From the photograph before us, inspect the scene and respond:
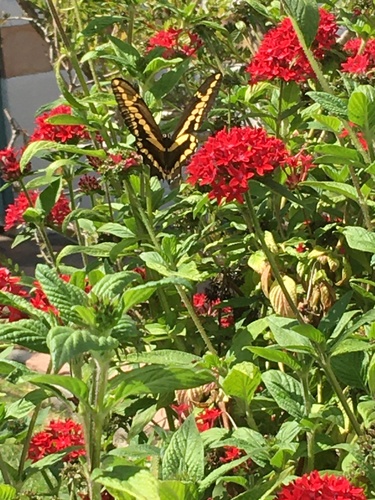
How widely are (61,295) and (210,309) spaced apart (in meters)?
0.92

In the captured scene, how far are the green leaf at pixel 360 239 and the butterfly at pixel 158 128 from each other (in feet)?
2.15

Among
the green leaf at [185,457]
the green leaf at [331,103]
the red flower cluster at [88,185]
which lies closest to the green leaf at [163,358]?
the green leaf at [185,457]

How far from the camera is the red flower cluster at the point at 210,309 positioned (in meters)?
1.84

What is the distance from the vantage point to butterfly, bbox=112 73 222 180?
1.82 metres

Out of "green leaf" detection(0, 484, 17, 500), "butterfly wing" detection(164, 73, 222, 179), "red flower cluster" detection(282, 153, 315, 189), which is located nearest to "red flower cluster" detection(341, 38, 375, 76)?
"red flower cluster" detection(282, 153, 315, 189)

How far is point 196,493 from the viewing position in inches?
37.3

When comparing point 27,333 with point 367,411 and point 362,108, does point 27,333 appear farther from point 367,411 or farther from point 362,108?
point 362,108

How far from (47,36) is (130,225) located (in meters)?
2.22

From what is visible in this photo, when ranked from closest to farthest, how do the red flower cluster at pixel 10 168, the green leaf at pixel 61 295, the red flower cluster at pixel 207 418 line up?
the green leaf at pixel 61 295
the red flower cluster at pixel 207 418
the red flower cluster at pixel 10 168

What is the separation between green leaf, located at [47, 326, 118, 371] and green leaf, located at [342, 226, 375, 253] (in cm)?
51

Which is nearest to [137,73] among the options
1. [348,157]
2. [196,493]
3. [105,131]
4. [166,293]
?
[105,131]

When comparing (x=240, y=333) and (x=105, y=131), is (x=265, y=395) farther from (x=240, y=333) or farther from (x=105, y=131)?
(x=105, y=131)

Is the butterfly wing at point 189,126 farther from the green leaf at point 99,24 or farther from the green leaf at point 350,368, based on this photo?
the green leaf at point 350,368

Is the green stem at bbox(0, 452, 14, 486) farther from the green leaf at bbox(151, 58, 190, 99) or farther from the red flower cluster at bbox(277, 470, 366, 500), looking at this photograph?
the green leaf at bbox(151, 58, 190, 99)
